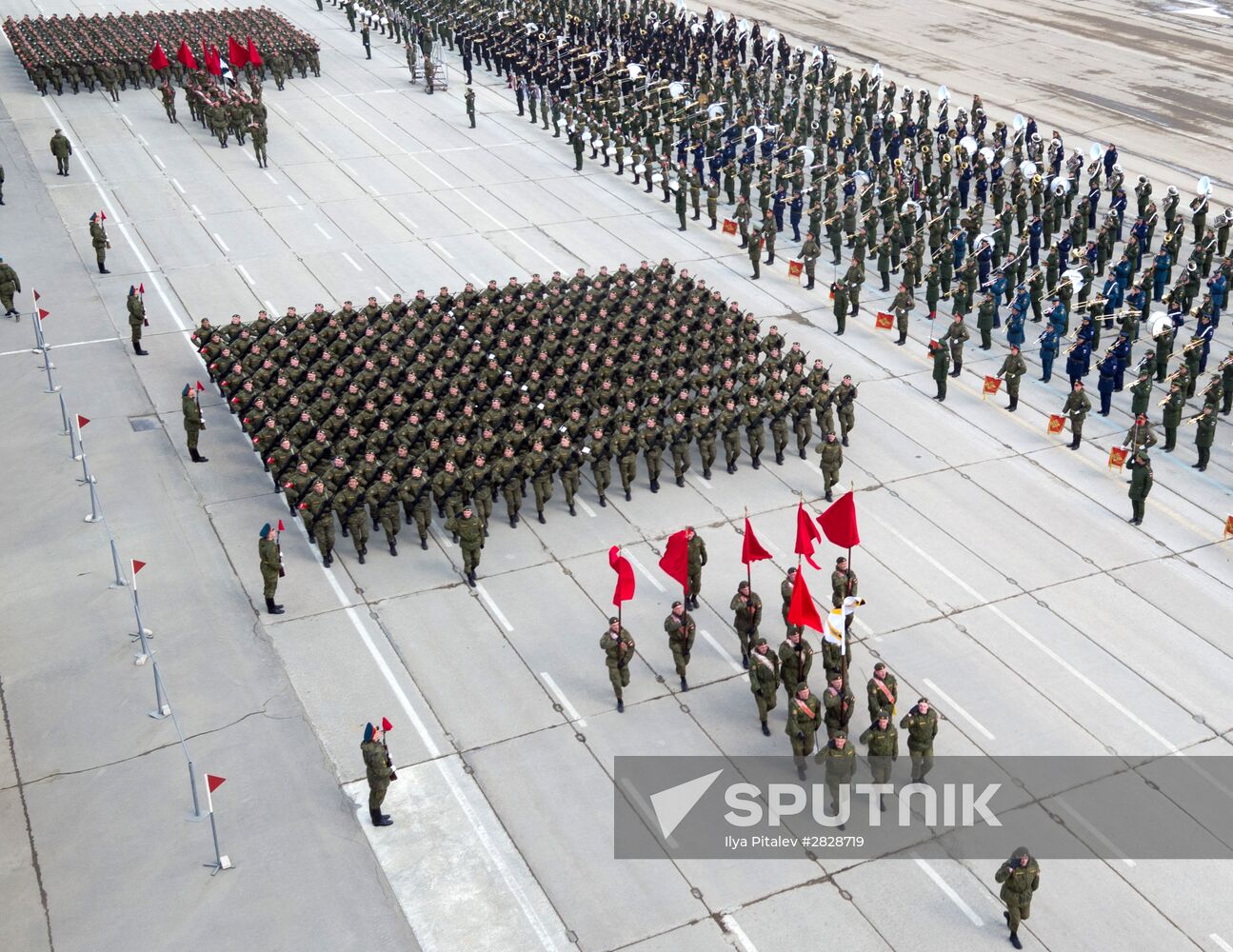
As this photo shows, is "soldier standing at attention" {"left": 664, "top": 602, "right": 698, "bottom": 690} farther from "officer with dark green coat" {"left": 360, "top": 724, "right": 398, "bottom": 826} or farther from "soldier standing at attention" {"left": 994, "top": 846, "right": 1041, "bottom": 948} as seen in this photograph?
"soldier standing at attention" {"left": 994, "top": 846, "right": 1041, "bottom": 948}

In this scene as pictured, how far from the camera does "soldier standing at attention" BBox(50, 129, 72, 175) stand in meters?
43.0

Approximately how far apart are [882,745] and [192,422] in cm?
1544

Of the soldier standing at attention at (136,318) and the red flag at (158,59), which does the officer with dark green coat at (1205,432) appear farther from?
the red flag at (158,59)

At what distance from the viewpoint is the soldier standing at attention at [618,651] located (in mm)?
20016

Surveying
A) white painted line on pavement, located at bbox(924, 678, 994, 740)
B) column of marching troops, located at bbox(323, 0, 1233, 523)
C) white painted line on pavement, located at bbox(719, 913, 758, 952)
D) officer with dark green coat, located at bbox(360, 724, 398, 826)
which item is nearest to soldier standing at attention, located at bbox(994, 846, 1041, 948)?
white painted line on pavement, located at bbox(719, 913, 758, 952)

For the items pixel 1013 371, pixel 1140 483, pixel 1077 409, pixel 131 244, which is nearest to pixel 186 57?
pixel 131 244

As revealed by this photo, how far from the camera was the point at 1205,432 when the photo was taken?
1077 inches

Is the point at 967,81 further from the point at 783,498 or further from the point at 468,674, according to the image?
the point at 468,674

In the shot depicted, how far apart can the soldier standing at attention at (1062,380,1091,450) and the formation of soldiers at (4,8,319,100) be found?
120ft

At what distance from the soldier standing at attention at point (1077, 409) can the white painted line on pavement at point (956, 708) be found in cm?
942

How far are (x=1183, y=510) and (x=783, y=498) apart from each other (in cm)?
782

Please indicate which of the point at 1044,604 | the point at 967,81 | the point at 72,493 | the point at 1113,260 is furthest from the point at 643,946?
the point at 967,81

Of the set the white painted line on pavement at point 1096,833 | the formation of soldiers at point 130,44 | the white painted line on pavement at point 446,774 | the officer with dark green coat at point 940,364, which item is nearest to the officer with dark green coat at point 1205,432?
the officer with dark green coat at point 940,364

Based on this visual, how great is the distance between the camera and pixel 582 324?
30.2 meters
